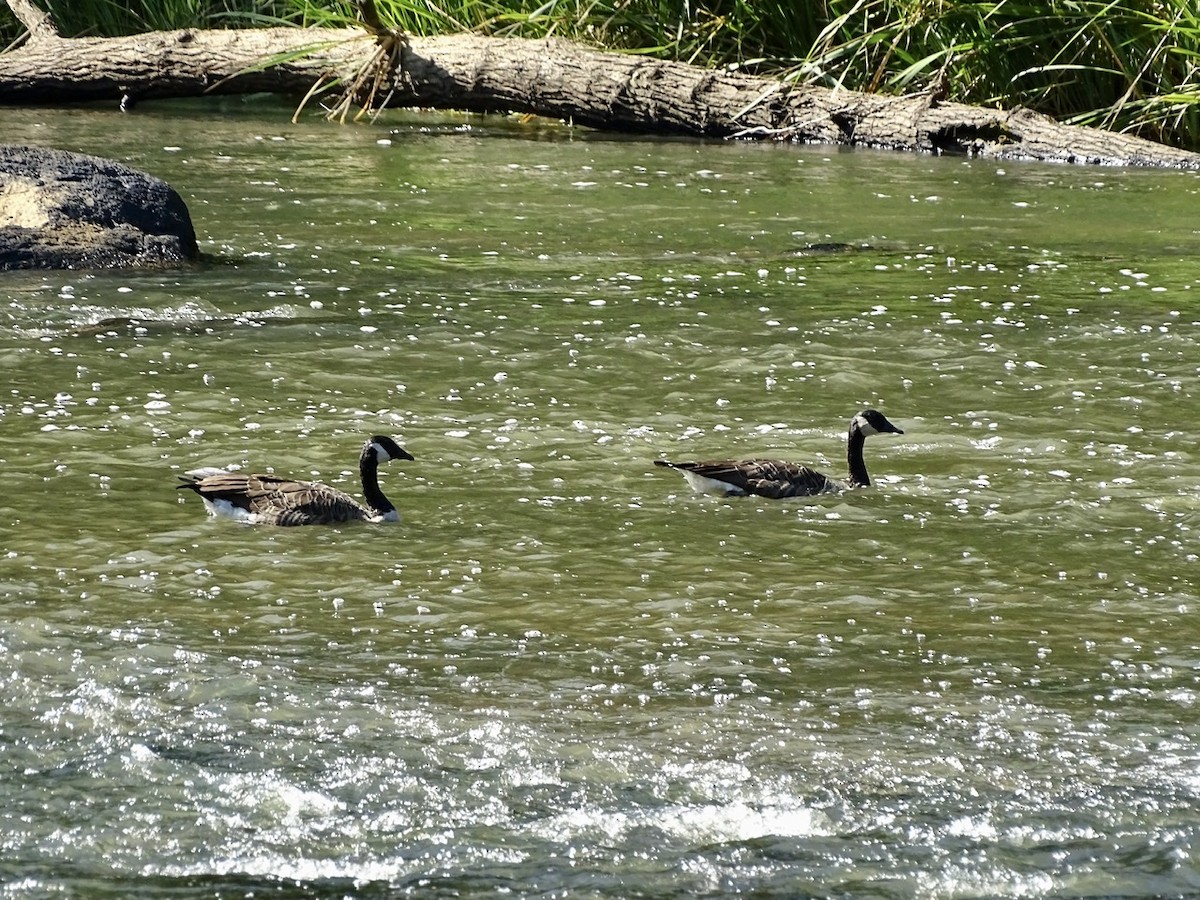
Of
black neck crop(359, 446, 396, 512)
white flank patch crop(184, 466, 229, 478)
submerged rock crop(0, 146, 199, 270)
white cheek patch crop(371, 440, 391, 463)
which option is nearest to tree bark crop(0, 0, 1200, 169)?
submerged rock crop(0, 146, 199, 270)

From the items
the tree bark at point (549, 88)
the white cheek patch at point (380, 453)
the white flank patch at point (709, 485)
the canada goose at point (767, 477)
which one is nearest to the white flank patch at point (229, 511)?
the white cheek patch at point (380, 453)

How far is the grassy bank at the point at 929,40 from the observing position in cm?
1959

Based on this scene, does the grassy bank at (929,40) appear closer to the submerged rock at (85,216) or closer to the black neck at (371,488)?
the submerged rock at (85,216)

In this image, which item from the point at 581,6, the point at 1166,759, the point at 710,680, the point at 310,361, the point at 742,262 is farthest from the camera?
the point at 581,6

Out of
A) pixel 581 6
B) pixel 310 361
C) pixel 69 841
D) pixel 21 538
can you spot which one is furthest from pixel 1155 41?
pixel 69 841

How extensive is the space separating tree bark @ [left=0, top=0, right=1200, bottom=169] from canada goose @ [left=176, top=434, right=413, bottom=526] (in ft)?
44.4

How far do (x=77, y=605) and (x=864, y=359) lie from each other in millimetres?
5671

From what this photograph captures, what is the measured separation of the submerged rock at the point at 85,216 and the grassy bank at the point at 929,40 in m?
9.24

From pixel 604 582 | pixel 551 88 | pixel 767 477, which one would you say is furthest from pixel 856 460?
pixel 551 88

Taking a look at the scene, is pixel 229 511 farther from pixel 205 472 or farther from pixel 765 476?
pixel 765 476

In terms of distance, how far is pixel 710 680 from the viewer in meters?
6.32

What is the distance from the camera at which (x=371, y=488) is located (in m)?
8.14

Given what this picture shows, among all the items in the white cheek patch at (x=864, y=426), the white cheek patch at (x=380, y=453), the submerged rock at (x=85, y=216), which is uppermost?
the submerged rock at (x=85, y=216)

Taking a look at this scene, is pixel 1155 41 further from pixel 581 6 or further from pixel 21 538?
pixel 21 538
